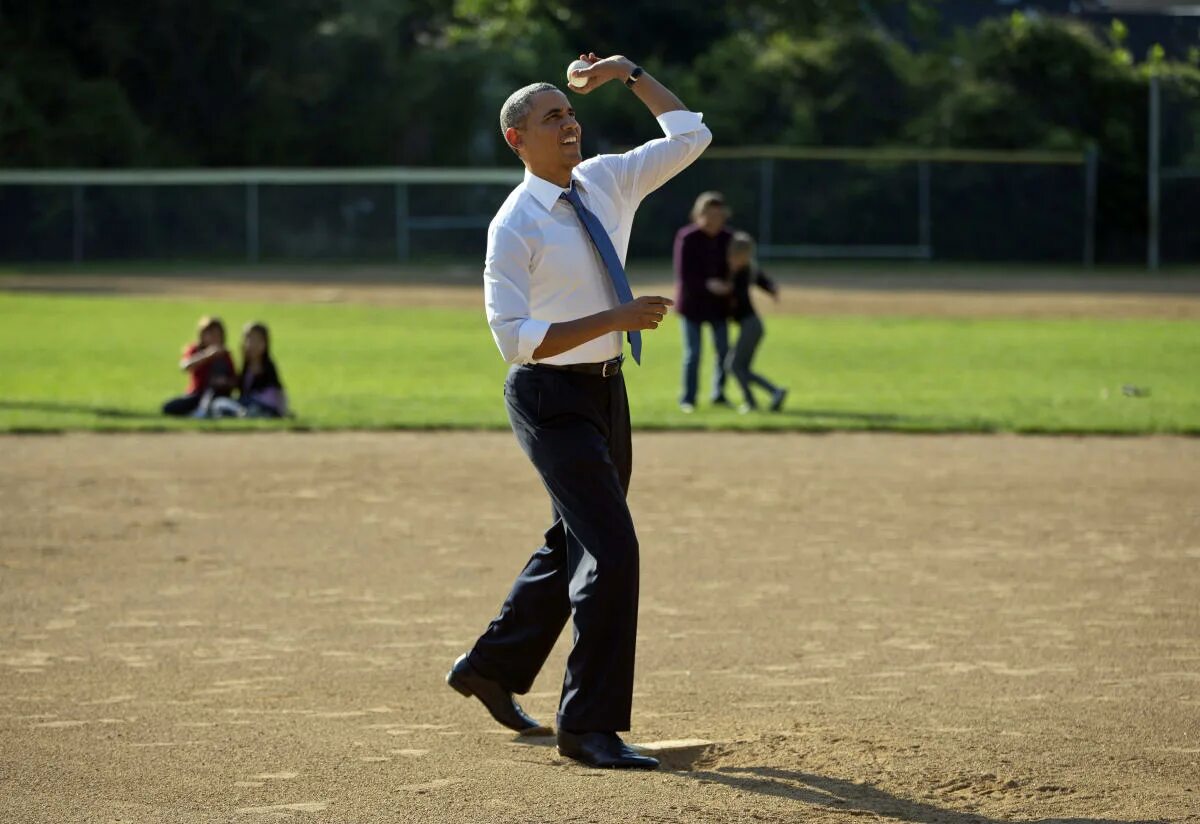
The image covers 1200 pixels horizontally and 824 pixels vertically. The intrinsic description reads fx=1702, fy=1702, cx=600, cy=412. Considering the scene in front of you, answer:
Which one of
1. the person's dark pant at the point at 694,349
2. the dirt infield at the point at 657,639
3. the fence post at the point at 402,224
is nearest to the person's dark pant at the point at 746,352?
the person's dark pant at the point at 694,349

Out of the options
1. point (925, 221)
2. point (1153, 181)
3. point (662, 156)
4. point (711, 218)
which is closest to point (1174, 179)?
point (1153, 181)

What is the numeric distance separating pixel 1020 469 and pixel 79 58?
119 ft

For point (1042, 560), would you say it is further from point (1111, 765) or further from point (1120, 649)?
point (1111, 765)

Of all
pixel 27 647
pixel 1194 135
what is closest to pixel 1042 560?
pixel 27 647

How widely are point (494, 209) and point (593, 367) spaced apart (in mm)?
33243

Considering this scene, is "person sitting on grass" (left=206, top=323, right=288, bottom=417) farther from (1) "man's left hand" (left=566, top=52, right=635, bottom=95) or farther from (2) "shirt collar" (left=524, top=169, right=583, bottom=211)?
(2) "shirt collar" (left=524, top=169, right=583, bottom=211)

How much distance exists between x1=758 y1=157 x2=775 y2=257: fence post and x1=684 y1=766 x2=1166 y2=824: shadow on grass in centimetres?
3241

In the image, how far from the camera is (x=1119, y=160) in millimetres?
37219

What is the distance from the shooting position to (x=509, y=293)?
507 centimetres

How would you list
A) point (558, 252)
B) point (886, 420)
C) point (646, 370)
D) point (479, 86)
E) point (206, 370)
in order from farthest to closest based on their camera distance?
point (479, 86), point (646, 370), point (206, 370), point (886, 420), point (558, 252)

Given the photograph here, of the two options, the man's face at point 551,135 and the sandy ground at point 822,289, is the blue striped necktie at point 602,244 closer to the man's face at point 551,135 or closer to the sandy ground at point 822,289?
the man's face at point 551,135

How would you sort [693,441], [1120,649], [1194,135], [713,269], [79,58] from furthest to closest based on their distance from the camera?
[79,58]
[1194,135]
[713,269]
[693,441]
[1120,649]

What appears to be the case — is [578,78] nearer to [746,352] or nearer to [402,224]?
[746,352]

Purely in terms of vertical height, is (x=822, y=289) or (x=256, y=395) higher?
(x=822, y=289)
